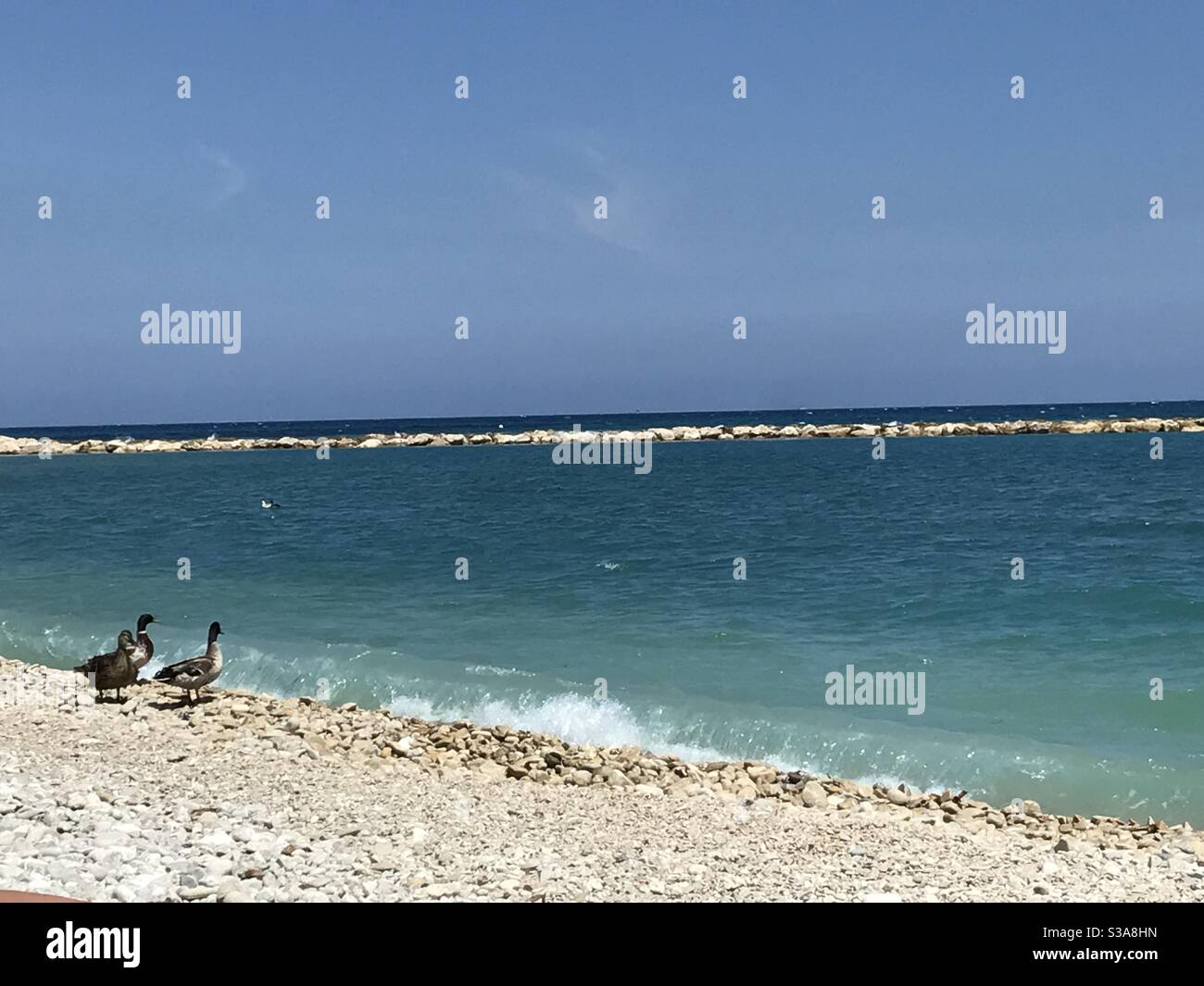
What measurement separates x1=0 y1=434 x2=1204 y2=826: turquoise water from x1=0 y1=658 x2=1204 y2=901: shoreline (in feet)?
4.50

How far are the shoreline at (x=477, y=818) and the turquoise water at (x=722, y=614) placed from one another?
1.37 meters

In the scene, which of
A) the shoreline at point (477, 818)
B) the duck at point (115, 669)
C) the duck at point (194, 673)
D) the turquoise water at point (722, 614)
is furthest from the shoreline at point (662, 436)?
the shoreline at point (477, 818)

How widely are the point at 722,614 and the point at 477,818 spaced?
9.33 metres

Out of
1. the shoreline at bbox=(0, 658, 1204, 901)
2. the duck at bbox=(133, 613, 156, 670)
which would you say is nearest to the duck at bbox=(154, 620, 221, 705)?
the duck at bbox=(133, 613, 156, 670)

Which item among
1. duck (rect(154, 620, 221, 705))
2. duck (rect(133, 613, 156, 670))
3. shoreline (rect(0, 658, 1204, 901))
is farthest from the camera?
duck (rect(133, 613, 156, 670))

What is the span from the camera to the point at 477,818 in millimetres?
7691

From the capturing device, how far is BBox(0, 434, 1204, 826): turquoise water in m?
10.8

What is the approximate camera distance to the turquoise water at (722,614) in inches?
423

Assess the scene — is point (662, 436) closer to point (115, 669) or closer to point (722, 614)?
point (722, 614)

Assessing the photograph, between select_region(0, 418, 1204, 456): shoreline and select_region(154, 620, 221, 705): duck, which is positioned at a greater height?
select_region(0, 418, 1204, 456): shoreline

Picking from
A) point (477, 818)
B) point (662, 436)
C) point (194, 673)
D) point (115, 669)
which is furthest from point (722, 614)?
point (662, 436)

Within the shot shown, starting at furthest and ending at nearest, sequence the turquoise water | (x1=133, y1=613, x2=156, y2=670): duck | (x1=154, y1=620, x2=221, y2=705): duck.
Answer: (x1=133, y1=613, x2=156, y2=670): duck, (x1=154, y1=620, x2=221, y2=705): duck, the turquoise water

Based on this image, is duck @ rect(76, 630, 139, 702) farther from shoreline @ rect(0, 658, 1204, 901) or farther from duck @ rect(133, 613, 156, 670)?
shoreline @ rect(0, 658, 1204, 901)
